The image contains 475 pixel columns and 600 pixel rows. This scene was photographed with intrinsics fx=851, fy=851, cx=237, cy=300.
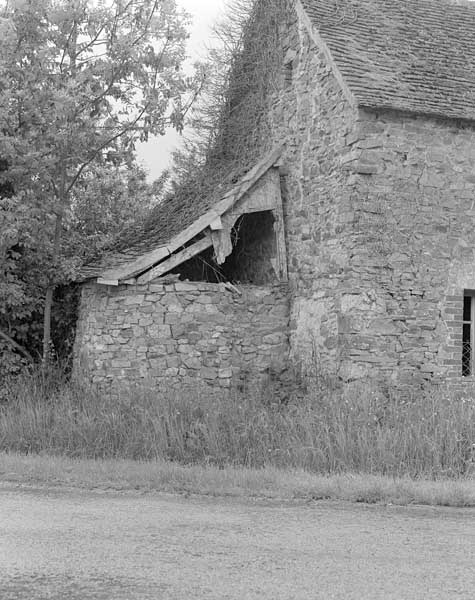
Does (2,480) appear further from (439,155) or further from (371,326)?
(439,155)

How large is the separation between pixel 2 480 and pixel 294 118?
8.99m

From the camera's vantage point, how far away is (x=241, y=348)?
51.0 ft

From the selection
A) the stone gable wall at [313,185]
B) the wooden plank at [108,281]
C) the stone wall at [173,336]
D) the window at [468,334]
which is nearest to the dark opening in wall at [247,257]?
the stone gable wall at [313,185]

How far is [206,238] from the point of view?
51.1 feet

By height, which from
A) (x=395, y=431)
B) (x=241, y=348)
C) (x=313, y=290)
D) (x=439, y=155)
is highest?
(x=439, y=155)

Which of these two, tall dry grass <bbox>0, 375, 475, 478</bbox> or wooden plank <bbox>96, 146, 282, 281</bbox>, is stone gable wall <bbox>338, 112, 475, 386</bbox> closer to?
tall dry grass <bbox>0, 375, 475, 478</bbox>

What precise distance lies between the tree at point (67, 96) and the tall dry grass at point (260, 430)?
10.3 ft

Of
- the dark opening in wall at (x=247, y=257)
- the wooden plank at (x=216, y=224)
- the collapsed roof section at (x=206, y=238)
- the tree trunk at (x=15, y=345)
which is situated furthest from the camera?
the dark opening in wall at (x=247, y=257)

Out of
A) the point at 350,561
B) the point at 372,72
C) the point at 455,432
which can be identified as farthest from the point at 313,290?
the point at 350,561

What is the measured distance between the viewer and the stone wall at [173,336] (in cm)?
1488

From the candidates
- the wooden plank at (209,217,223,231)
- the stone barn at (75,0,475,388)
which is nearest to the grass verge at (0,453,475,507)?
the stone barn at (75,0,475,388)

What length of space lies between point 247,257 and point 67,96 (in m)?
4.92

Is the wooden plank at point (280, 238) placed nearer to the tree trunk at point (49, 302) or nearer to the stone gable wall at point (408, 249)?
the stone gable wall at point (408, 249)

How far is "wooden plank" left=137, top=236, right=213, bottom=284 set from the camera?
1493 cm
